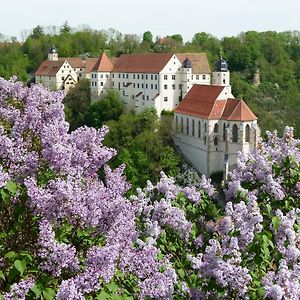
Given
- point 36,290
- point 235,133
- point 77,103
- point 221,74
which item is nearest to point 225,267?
point 36,290

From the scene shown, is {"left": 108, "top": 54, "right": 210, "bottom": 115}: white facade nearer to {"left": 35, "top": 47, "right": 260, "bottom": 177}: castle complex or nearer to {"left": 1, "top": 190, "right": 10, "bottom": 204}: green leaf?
{"left": 35, "top": 47, "right": 260, "bottom": 177}: castle complex

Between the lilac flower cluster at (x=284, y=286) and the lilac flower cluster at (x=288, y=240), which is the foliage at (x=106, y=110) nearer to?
the lilac flower cluster at (x=288, y=240)

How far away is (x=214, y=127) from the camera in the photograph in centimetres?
4256

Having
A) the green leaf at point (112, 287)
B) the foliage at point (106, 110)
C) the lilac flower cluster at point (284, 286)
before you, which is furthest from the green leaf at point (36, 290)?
the foliage at point (106, 110)

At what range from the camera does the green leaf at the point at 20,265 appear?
4160 millimetres

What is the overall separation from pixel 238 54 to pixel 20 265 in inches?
2760

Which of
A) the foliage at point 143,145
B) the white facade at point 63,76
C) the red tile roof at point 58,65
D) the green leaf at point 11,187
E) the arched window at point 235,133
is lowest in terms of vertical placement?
the foliage at point 143,145

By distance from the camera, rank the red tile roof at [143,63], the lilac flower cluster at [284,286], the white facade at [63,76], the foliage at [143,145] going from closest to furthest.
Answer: the lilac flower cluster at [284,286]
the foliage at [143,145]
the red tile roof at [143,63]
the white facade at [63,76]

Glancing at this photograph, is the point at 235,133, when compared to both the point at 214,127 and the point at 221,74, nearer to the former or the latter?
the point at 214,127

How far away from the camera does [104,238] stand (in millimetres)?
4844

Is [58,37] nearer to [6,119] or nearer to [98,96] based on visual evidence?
[98,96]

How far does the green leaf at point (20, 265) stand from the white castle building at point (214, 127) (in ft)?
115

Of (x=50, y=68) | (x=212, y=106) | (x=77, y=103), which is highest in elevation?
(x=50, y=68)

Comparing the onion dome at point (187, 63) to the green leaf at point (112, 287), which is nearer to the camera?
the green leaf at point (112, 287)
